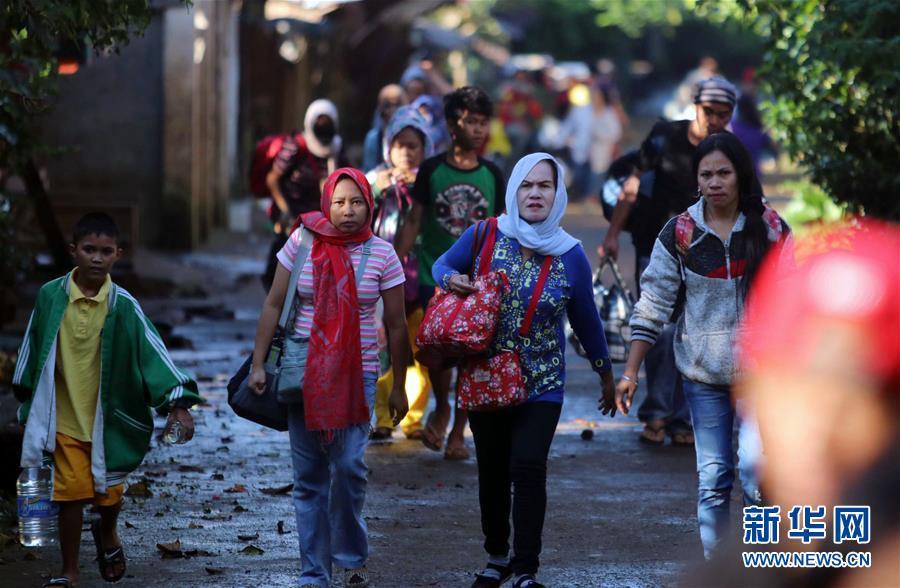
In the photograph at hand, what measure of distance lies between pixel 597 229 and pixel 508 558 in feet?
55.2

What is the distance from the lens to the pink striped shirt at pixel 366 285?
20.7 ft

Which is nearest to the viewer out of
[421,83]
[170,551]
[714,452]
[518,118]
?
[714,452]

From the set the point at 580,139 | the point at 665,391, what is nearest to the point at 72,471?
the point at 665,391

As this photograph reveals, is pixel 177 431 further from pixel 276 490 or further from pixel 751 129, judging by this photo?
pixel 751 129

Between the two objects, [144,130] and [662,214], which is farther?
[144,130]

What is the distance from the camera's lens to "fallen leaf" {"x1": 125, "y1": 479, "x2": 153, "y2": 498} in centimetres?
796

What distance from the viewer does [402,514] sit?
25.3 feet

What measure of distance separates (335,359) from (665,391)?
3.59 metres

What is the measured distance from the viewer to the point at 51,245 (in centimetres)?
1288

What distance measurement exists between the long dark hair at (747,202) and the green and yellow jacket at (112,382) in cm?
215

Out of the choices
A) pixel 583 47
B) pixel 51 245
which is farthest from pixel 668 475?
pixel 583 47

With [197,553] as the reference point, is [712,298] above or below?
above

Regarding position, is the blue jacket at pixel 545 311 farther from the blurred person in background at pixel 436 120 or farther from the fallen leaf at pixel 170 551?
the blurred person in background at pixel 436 120

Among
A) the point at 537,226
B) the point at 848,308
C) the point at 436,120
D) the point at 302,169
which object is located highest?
the point at 436,120
